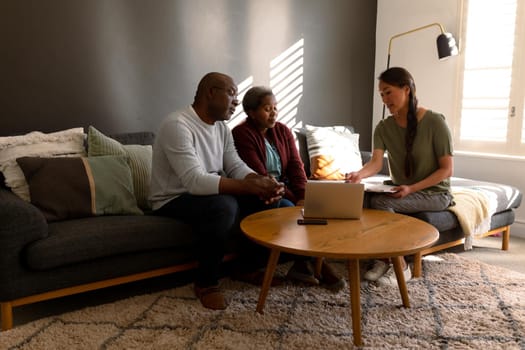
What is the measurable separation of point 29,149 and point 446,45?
289 centimetres

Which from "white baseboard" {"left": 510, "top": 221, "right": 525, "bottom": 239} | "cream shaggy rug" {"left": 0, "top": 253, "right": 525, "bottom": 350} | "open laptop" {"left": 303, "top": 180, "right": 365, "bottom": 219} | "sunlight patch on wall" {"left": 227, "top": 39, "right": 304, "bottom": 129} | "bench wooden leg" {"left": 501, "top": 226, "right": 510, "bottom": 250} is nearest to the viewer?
"cream shaggy rug" {"left": 0, "top": 253, "right": 525, "bottom": 350}

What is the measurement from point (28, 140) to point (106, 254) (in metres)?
0.82

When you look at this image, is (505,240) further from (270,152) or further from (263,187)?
(263,187)

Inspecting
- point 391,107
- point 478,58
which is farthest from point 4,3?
point 478,58

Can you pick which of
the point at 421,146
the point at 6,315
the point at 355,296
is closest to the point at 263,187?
the point at 355,296

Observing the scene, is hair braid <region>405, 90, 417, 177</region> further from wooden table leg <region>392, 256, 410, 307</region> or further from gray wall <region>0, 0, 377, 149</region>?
gray wall <region>0, 0, 377, 149</region>

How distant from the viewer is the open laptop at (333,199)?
2.06 m

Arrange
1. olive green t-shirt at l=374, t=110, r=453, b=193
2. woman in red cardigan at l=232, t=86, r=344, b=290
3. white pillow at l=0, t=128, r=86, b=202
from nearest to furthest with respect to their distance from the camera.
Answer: white pillow at l=0, t=128, r=86, b=202 < woman in red cardigan at l=232, t=86, r=344, b=290 < olive green t-shirt at l=374, t=110, r=453, b=193

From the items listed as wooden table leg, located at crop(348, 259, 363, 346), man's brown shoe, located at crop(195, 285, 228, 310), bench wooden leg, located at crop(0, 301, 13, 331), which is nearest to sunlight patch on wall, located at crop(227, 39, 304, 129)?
man's brown shoe, located at crop(195, 285, 228, 310)

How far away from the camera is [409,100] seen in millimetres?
2604

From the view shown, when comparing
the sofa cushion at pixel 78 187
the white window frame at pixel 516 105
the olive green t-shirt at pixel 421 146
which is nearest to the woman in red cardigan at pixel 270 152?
the olive green t-shirt at pixel 421 146

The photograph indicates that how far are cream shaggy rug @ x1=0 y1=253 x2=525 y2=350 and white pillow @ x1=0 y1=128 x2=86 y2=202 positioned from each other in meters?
0.70

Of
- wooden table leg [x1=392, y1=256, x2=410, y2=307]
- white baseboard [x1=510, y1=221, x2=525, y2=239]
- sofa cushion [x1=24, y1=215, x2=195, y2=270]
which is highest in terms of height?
sofa cushion [x1=24, y1=215, x2=195, y2=270]

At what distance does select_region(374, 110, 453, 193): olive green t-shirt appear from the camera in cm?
256
